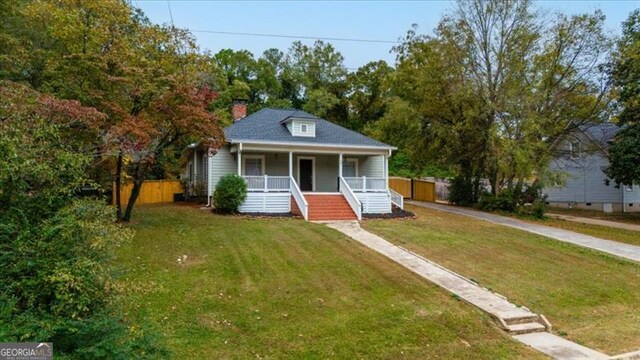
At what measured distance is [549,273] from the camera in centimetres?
1091

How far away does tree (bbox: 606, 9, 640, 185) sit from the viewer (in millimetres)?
21266

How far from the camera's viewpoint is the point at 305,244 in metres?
11.9

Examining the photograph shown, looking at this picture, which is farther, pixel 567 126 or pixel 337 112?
pixel 337 112

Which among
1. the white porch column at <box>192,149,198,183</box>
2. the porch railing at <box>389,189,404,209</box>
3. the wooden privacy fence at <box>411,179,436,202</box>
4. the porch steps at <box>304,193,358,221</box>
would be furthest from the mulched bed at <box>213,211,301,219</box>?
the wooden privacy fence at <box>411,179,436,202</box>

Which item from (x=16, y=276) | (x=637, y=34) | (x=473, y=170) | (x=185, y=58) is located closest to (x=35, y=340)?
(x=16, y=276)

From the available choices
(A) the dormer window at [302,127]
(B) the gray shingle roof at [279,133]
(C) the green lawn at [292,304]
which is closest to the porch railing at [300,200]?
(B) the gray shingle roof at [279,133]

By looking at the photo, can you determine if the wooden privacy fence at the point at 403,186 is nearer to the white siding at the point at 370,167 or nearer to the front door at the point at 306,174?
the white siding at the point at 370,167

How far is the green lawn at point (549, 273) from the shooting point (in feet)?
26.5

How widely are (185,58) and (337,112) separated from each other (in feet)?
106

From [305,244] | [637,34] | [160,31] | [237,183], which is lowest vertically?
[305,244]

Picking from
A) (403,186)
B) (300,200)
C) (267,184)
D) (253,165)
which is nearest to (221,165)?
(253,165)

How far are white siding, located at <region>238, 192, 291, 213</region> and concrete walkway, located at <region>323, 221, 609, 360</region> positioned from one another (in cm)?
571

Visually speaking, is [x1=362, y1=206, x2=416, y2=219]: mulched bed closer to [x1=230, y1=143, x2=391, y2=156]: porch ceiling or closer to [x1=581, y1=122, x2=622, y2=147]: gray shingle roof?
[x1=230, y1=143, x2=391, y2=156]: porch ceiling

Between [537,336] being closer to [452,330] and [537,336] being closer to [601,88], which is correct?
[452,330]
